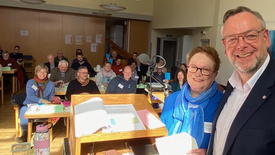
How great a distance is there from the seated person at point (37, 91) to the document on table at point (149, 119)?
2.81 metres

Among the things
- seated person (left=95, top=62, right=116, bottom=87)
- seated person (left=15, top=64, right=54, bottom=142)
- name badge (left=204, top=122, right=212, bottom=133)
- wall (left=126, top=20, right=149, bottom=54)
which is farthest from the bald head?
wall (left=126, top=20, right=149, bottom=54)

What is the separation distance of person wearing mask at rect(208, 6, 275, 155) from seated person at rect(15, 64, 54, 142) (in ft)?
10.1

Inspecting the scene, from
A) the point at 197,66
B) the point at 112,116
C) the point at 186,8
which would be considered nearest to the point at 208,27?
the point at 186,8

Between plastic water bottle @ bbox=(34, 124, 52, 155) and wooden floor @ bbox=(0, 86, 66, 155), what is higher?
plastic water bottle @ bbox=(34, 124, 52, 155)

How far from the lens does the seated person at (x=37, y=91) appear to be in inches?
139

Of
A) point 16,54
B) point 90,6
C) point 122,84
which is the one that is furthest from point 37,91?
point 90,6

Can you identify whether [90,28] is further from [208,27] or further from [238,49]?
[238,49]

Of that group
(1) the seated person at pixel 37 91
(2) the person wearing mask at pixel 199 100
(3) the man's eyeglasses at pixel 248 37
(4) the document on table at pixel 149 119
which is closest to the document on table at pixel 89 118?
(4) the document on table at pixel 149 119

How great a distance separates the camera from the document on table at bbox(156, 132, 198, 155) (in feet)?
3.09

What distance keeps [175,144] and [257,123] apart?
0.35 meters

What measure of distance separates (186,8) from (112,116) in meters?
7.31

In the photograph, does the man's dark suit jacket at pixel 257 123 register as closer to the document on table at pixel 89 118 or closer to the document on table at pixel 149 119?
the document on table at pixel 149 119

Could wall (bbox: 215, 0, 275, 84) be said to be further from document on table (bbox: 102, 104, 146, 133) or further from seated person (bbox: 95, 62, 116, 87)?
document on table (bbox: 102, 104, 146, 133)

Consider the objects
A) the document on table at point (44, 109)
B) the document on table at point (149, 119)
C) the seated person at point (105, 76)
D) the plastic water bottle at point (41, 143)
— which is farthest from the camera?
the seated person at point (105, 76)
